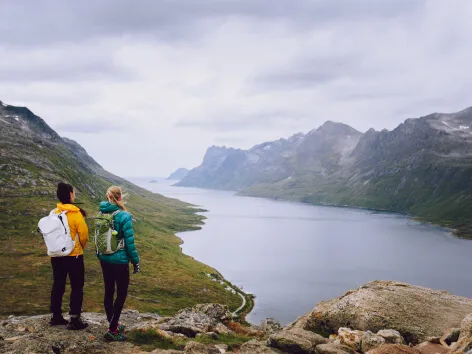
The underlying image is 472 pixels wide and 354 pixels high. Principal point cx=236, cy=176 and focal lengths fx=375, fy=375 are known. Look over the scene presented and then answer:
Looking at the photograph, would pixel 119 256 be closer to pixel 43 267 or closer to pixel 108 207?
pixel 108 207

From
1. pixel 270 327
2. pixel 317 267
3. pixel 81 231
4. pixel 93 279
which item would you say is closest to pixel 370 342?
pixel 81 231

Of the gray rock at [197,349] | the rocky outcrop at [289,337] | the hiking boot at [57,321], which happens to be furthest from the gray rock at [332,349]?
the hiking boot at [57,321]

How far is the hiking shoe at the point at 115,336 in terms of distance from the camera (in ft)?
56.1

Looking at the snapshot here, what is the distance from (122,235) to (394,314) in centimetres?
1810

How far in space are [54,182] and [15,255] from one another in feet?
282

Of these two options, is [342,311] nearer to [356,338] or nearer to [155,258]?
[356,338]

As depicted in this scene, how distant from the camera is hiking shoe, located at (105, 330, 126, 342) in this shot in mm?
17109

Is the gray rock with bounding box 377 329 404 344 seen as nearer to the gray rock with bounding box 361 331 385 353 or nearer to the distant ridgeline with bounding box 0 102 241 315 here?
the gray rock with bounding box 361 331 385 353

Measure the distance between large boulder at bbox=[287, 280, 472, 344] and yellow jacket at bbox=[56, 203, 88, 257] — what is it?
53.0 ft

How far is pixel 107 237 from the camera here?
16109 millimetres

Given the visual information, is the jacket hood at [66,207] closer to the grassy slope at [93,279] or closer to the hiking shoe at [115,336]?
the hiking shoe at [115,336]

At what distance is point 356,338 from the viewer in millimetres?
19984

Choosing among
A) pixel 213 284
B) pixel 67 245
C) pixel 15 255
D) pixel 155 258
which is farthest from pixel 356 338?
pixel 155 258

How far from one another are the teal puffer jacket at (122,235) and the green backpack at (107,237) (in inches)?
7.2
